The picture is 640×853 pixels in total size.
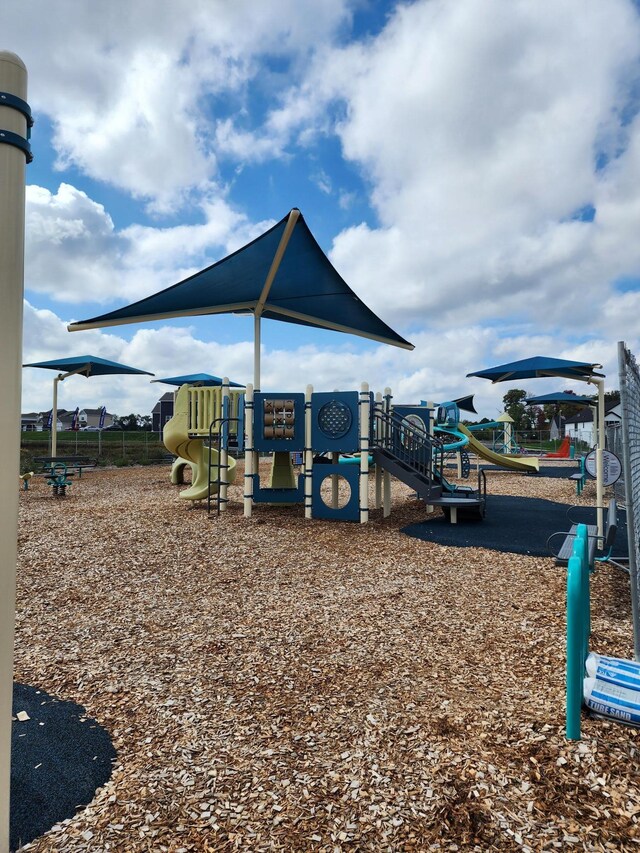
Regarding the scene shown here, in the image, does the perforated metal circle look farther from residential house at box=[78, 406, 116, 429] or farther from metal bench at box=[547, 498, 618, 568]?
residential house at box=[78, 406, 116, 429]

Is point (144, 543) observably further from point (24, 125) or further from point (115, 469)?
point (115, 469)

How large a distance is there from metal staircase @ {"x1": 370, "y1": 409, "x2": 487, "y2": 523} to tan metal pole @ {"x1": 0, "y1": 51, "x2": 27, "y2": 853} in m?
7.19

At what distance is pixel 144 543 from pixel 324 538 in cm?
249

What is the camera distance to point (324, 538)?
7176 millimetres

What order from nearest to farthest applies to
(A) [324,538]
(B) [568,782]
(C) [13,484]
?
(C) [13,484], (B) [568,782], (A) [324,538]

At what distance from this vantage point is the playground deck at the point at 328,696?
6.38 feet

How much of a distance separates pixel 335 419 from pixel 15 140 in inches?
282

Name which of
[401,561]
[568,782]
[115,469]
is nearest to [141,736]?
[568,782]

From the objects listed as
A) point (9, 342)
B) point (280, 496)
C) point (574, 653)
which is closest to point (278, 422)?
point (280, 496)

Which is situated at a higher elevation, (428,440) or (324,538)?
(428,440)

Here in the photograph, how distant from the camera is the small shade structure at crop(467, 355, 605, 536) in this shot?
6613 mm

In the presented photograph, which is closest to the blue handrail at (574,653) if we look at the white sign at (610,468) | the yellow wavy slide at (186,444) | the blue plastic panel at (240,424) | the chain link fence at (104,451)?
the white sign at (610,468)

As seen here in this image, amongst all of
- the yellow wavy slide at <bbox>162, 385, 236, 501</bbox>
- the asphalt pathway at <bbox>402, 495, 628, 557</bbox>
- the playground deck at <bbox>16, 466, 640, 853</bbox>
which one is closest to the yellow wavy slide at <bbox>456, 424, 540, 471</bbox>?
the asphalt pathway at <bbox>402, 495, 628, 557</bbox>

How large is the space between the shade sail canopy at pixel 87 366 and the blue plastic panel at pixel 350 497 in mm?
9552
